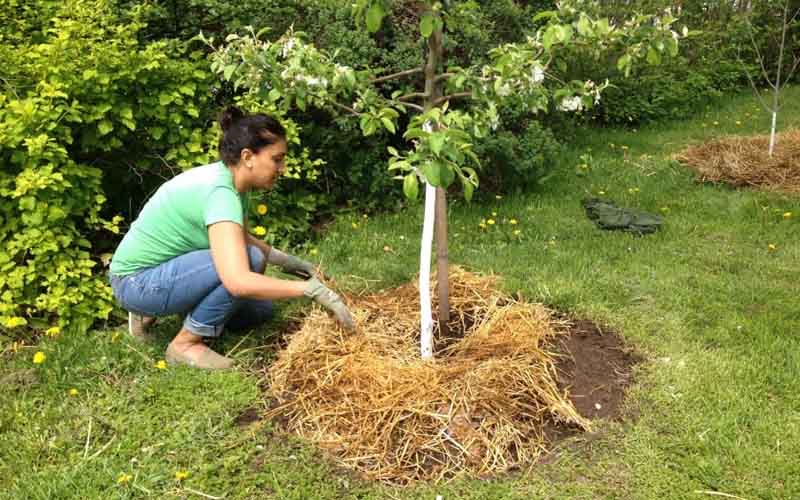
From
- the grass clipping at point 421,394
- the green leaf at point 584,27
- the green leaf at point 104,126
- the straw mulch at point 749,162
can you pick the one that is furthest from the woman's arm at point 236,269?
the straw mulch at point 749,162

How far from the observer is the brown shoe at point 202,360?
2.91m

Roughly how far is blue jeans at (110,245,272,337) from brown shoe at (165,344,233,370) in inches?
3.5

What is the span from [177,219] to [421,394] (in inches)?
50.0

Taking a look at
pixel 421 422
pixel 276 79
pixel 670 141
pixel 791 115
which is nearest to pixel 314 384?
pixel 421 422

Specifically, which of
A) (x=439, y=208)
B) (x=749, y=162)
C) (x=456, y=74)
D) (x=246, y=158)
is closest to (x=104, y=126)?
(x=246, y=158)

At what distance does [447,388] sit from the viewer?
2.61m

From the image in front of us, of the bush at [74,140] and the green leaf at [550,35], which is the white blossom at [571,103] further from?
the bush at [74,140]

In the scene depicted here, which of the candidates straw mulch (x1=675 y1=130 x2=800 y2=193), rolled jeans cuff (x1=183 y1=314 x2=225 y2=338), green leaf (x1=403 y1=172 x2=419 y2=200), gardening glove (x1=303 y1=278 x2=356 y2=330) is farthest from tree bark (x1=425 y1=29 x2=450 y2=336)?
straw mulch (x1=675 y1=130 x2=800 y2=193)

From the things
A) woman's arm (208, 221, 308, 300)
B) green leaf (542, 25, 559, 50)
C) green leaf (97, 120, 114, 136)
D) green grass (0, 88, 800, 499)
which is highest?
green leaf (542, 25, 559, 50)

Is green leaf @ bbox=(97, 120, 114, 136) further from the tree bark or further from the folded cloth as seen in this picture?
the folded cloth

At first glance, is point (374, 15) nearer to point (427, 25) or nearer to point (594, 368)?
point (427, 25)

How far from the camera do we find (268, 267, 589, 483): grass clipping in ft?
7.94

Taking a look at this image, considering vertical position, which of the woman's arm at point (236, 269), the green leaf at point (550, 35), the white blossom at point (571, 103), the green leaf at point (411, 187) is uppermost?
the green leaf at point (550, 35)

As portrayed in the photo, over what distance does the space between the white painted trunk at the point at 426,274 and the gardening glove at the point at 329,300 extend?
0.33m
